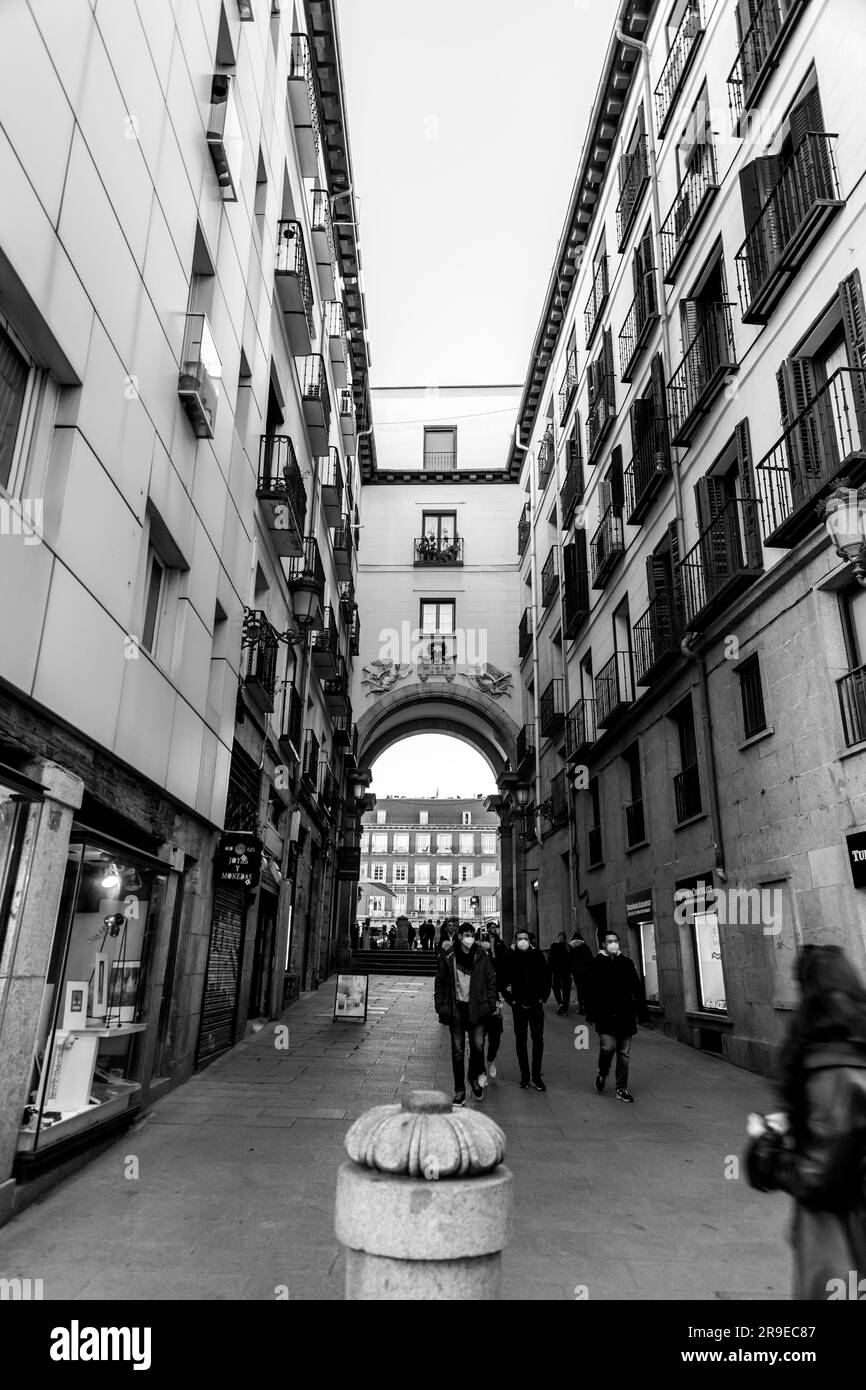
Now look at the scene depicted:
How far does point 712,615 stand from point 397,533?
2283 cm

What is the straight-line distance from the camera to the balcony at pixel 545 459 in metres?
27.6

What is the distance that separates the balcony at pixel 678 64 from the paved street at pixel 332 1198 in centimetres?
1615

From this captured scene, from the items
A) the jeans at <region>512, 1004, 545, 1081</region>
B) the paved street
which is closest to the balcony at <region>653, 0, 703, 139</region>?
the jeans at <region>512, 1004, 545, 1081</region>

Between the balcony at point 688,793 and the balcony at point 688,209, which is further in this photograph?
the balcony at point 688,209

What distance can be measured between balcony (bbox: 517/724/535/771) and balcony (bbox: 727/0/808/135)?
19.5 meters

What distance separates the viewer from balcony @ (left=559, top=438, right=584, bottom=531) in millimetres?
22844

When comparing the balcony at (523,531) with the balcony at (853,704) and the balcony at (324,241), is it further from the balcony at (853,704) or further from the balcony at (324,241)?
the balcony at (853,704)

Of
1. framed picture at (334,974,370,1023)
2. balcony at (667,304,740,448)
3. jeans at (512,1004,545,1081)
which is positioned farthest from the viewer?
framed picture at (334,974,370,1023)

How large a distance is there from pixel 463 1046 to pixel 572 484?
1777cm

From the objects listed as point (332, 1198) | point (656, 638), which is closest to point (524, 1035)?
point (332, 1198)

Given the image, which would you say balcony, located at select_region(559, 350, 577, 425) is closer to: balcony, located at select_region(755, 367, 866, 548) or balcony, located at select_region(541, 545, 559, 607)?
balcony, located at select_region(541, 545, 559, 607)

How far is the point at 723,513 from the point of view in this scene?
12.6 m

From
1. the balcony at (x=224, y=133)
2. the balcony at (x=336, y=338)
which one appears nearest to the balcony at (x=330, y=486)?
the balcony at (x=336, y=338)

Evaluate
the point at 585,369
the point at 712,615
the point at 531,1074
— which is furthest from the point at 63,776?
the point at 585,369
